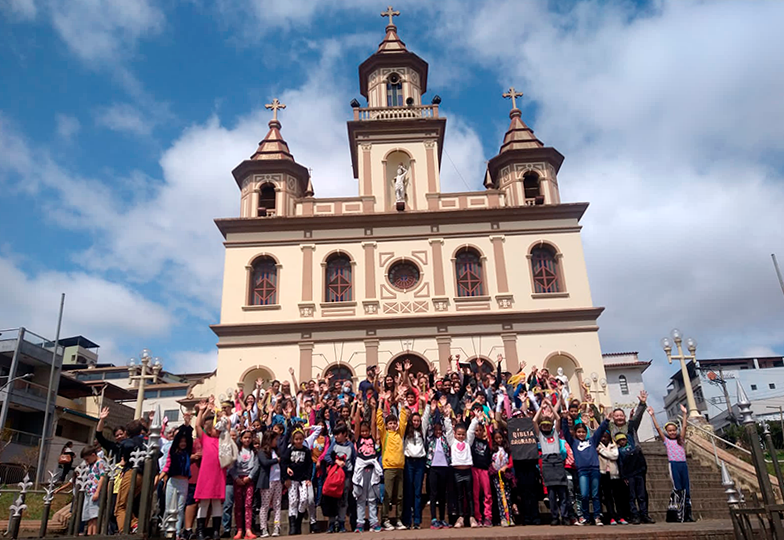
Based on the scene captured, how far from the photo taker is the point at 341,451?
8.30 m

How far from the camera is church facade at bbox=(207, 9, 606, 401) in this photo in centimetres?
2030

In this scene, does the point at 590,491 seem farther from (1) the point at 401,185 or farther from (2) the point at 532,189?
(2) the point at 532,189

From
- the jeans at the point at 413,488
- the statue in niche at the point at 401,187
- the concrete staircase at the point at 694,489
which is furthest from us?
the statue in niche at the point at 401,187

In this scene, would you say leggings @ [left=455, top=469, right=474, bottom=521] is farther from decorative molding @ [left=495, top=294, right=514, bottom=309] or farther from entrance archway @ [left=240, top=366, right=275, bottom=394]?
decorative molding @ [left=495, top=294, right=514, bottom=309]

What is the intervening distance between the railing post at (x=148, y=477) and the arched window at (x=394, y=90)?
73.1 ft

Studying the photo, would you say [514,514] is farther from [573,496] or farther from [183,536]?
[183,536]

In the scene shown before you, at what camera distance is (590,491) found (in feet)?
26.8

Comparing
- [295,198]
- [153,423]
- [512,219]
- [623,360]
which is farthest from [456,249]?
[623,360]

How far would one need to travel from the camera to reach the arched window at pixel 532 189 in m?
23.1

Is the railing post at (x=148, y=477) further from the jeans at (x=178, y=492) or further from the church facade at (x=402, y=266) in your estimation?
the church facade at (x=402, y=266)

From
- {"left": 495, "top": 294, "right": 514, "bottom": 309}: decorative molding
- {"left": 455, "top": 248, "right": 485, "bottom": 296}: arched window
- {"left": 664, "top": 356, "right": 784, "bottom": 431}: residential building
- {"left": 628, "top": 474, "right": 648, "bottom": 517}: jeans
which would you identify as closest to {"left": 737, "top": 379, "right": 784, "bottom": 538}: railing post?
{"left": 628, "top": 474, "right": 648, "bottom": 517}: jeans

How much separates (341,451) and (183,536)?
7.55 ft

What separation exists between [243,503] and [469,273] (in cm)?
1490

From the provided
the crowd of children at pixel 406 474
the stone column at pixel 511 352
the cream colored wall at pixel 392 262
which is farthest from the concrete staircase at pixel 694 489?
the cream colored wall at pixel 392 262
